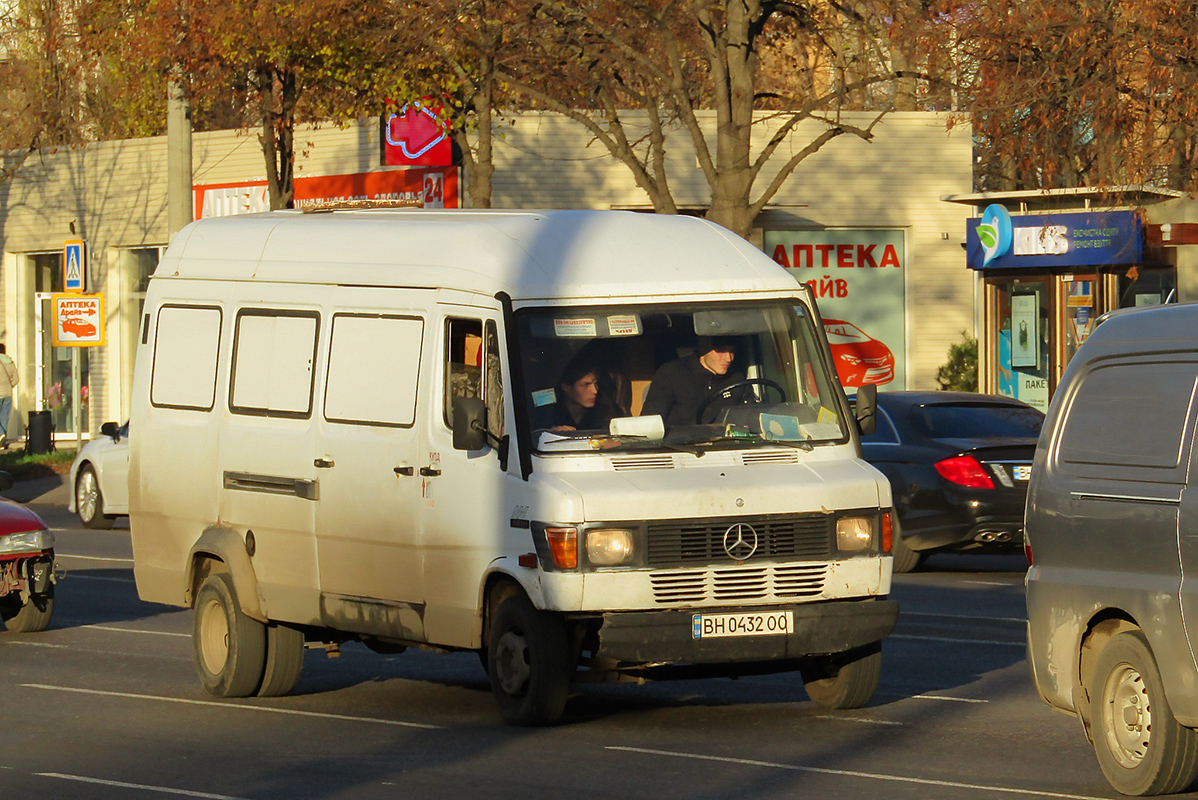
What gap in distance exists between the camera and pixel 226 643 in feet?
35.3

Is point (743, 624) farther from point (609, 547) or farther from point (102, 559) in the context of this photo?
point (102, 559)

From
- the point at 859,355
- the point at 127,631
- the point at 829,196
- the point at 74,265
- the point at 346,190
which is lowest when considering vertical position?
the point at 127,631

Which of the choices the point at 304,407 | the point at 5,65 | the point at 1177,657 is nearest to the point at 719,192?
the point at 304,407

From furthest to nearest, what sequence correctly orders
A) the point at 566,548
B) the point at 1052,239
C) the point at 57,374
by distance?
the point at 57,374 → the point at 1052,239 → the point at 566,548

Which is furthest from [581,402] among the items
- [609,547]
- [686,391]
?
[609,547]

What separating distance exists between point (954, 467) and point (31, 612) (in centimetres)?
740

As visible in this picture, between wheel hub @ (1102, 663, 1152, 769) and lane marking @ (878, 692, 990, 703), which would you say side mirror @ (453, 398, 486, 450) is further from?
wheel hub @ (1102, 663, 1152, 769)

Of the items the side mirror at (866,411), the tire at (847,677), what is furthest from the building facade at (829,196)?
the tire at (847,677)

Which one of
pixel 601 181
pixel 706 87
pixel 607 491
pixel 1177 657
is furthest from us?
pixel 706 87

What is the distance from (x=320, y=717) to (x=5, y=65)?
36.0 meters

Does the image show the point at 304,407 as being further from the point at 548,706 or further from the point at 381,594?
the point at 548,706

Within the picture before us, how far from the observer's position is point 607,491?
888cm

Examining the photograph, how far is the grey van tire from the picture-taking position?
7.21 metres

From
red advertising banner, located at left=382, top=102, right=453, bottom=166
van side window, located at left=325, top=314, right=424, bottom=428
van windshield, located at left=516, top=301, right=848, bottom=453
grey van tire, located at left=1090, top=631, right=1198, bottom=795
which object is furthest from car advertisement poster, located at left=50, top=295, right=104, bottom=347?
grey van tire, located at left=1090, top=631, right=1198, bottom=795
